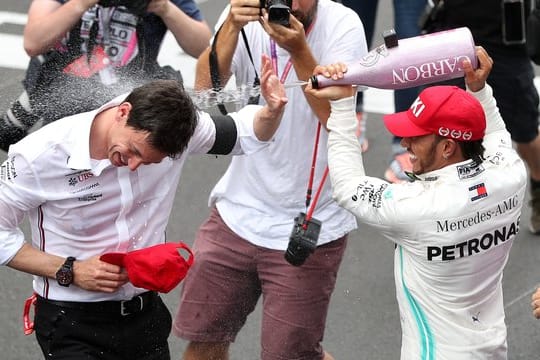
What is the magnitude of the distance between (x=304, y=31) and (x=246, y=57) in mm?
343

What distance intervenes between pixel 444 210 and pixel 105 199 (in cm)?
110

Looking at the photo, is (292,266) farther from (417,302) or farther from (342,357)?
(342,357)

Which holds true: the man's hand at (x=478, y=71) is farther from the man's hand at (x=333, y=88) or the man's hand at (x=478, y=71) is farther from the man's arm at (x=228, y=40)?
the man's arm at (x=228, y=40)

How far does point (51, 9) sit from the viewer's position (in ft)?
16.1

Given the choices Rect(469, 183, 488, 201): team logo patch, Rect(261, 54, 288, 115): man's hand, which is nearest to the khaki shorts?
Rect(261, 54, 288, 115): man's hand

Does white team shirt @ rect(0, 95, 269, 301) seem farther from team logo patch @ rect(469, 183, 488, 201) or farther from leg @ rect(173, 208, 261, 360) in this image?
team logo patch @ rect(469, 183, 488, 201)

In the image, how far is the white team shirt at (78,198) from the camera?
360cm

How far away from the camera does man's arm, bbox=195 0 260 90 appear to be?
4.05 meters

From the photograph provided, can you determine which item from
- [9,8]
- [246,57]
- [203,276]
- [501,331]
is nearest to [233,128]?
[246,57]

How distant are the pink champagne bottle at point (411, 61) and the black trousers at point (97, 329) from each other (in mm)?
1028

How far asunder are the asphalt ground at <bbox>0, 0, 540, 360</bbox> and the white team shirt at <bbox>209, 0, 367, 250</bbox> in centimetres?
109

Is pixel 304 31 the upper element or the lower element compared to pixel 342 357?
upper

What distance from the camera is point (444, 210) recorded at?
3.58 meters

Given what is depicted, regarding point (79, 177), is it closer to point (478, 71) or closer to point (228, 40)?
point (228, 40)
